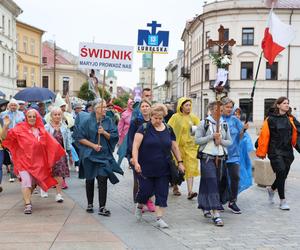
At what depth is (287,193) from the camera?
9672mm

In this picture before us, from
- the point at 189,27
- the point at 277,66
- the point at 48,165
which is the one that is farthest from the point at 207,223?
the point at 189,27

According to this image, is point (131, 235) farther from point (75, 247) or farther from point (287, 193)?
point (287, 193)

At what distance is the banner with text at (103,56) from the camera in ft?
28.5

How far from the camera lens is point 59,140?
939 centimetres

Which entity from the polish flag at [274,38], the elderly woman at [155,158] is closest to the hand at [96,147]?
the elderly woman at [155,158]

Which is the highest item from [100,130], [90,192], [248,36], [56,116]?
[248,36]

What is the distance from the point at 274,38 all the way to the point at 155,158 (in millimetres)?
3580

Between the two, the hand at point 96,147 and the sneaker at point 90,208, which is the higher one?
the hand at point 96,147

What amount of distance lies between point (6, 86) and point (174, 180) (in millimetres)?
44984

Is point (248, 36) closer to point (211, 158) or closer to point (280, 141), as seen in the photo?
point (280, 141)

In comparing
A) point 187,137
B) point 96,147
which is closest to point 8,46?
point 187,137

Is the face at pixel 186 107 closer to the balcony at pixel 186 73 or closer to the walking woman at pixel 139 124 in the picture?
the walking woman at pixel 139 124

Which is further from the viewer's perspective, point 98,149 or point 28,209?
point 28,209

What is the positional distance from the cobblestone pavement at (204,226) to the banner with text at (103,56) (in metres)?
2.29
